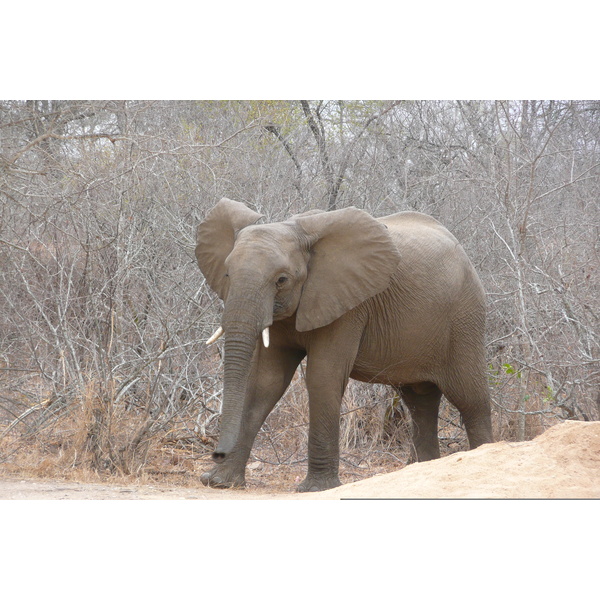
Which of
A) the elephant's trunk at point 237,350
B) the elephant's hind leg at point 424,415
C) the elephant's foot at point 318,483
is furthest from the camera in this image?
the elephant's hind leg at point 424,415

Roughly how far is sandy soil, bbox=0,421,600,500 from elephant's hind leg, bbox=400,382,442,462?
1.84 meters

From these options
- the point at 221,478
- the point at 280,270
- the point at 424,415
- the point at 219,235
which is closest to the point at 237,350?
the point at 280,270

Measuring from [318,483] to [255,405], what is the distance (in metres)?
0.70

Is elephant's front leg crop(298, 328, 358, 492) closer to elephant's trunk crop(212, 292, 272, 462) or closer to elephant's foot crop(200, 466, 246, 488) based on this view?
elephant's foot crop(200, 466, 246, 488)

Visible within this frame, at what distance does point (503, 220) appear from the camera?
815 centimetres

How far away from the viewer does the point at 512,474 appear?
4945 millimetres

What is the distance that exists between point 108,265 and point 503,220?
3.50 meters

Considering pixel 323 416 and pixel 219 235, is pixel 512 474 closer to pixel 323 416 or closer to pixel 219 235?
pixel 323 416

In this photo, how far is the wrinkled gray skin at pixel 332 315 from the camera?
5762 mm

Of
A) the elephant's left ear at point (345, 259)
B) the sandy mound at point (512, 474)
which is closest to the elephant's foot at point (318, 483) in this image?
the sandy mound at point (512, 474)

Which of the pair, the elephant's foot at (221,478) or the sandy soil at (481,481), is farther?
the elephant's foot at (221,478)

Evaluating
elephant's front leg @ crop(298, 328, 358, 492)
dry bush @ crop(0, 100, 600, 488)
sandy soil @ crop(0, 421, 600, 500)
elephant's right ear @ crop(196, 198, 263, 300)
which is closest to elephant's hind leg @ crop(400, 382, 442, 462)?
dry bush @ crop(0, 100, 600, 488)

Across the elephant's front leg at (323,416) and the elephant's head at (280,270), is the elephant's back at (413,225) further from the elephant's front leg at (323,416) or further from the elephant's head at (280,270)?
the elephant's front leg at (323,416)

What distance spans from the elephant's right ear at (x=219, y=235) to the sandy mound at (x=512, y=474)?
1954 mm
